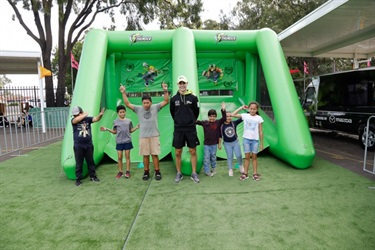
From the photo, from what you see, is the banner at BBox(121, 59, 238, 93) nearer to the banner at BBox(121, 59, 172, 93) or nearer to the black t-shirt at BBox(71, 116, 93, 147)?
the banner at BBox(121, 59, 172, 93)

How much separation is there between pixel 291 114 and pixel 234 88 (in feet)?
10.6

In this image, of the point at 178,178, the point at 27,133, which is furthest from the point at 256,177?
the point at 27,133

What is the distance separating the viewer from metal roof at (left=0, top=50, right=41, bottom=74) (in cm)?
1268

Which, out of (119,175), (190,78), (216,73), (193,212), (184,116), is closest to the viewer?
(193,212)

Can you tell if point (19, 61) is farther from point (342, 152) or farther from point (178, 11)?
point (342, 152)

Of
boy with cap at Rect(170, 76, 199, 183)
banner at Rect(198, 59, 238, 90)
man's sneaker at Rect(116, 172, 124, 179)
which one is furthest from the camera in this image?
banner at Rect(198, 59, 238, 90)

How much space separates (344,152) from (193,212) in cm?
519

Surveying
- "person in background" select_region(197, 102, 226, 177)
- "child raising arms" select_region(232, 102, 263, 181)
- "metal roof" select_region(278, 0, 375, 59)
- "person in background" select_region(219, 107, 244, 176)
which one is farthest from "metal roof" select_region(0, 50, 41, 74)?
"child raising arms" select_region(232, 102, 263, 181)

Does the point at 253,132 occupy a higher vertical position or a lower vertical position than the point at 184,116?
lower

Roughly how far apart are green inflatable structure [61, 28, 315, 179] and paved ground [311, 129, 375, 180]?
1026mm

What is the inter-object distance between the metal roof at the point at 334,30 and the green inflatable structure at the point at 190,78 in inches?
54.2

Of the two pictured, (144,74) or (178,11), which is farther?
(178,11)

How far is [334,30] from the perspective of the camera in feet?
27.8

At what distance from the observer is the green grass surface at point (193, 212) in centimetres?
296
